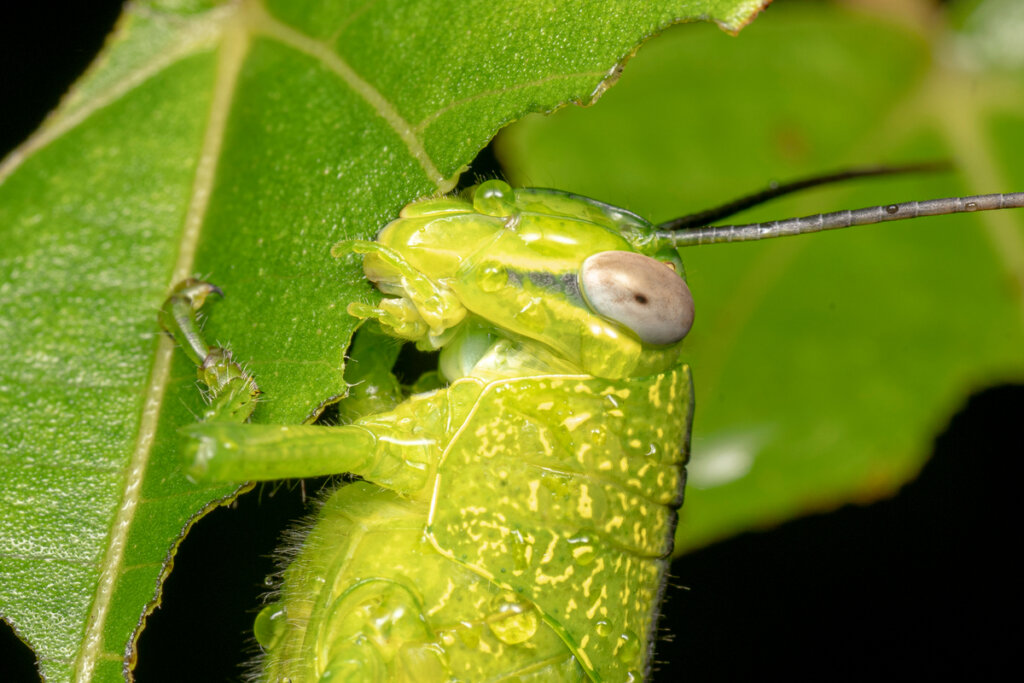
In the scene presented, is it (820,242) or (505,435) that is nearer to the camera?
(505,435)

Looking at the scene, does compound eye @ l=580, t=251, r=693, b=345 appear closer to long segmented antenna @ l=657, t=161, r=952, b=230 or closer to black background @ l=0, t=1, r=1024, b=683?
long segmented antenna @ l=657, t=161, r=952, b=230

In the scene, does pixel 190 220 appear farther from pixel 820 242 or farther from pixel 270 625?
pixel 820 242

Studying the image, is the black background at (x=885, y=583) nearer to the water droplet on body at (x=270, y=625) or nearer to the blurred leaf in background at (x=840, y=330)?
the blurred leaf in background at (x=840, y=330)

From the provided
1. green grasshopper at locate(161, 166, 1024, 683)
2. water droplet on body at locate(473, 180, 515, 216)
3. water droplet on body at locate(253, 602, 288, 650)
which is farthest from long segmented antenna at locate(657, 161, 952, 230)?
water droplet on body at locate(253, 602, 288, 650)

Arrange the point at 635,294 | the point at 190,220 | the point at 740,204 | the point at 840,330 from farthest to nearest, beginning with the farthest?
the point at 840,330 < the point at 740,204 < the point at 190,220 < the point at 635,294

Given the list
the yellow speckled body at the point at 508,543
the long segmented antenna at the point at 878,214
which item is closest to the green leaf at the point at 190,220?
the yellow speckled body at the point at 508,543

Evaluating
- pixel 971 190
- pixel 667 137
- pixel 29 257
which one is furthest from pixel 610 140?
pixel 29 257

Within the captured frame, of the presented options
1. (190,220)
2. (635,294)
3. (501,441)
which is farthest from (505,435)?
(190,220)
